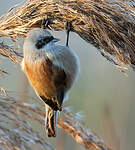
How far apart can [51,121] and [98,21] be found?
0.91 meters

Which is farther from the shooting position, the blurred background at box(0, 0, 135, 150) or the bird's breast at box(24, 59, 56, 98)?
the blurred background at box(0, 0, 135, 150)

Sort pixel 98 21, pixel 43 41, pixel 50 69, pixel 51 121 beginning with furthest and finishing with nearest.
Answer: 1. pixel 51 121
2. pixel 50 69
3. pixel 43 41
4. pixel 98 21

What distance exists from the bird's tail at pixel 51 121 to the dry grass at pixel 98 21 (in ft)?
2.23

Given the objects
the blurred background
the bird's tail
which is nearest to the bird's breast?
the bird's tail

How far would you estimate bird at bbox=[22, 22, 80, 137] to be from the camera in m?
1.91

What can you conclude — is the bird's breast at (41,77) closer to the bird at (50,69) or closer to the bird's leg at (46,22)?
the bird at (50,69)

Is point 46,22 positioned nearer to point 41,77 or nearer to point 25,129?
point 41,77

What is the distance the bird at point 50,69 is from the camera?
1913mm

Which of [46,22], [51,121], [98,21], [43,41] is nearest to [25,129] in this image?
[51,121]

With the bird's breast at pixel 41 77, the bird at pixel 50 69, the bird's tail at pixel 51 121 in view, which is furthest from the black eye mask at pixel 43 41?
the bird's tail at pixel 51 121

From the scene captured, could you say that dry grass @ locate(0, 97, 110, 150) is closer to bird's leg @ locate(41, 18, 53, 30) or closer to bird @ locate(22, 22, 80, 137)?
bird @ locate(22, 22, 80, 137)

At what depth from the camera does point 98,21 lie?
1558 millimetres

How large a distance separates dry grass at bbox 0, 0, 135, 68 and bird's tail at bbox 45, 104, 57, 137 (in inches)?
26.7

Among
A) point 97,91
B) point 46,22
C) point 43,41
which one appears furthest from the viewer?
point 97,91
